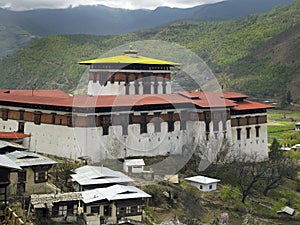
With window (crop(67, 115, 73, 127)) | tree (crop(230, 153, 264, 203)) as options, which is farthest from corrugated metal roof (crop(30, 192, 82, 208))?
tree (crop(230, 153, 264, 203))

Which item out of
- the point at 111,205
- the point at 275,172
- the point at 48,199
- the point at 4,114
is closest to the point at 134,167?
the point at 111,205

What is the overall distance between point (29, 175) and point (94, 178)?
14.1 feet

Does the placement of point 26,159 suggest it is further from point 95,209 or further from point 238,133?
point 238,133

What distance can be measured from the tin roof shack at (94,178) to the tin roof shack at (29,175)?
87.5 inches

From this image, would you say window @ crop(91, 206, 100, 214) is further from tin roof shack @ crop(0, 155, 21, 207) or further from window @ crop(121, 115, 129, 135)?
window @ crop(121, 115, 129, 135)

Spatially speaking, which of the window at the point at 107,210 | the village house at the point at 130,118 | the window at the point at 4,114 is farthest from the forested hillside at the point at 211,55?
the window at the point at 107,210

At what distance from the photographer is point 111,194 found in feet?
102

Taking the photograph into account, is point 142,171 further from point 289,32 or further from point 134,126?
point 289,32

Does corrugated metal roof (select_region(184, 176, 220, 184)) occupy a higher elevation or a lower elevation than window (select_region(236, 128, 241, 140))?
lower

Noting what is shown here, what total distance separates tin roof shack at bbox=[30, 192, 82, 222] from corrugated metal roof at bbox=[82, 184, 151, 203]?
930mm

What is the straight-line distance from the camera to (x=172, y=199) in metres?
38.0

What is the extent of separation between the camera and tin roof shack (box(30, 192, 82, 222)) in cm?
2855

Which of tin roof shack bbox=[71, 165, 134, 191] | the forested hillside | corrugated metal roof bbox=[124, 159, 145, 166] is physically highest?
the forested hillside

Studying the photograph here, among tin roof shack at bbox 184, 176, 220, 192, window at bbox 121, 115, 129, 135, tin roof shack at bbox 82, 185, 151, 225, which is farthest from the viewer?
window at bbox 121, 115, 129, 135
